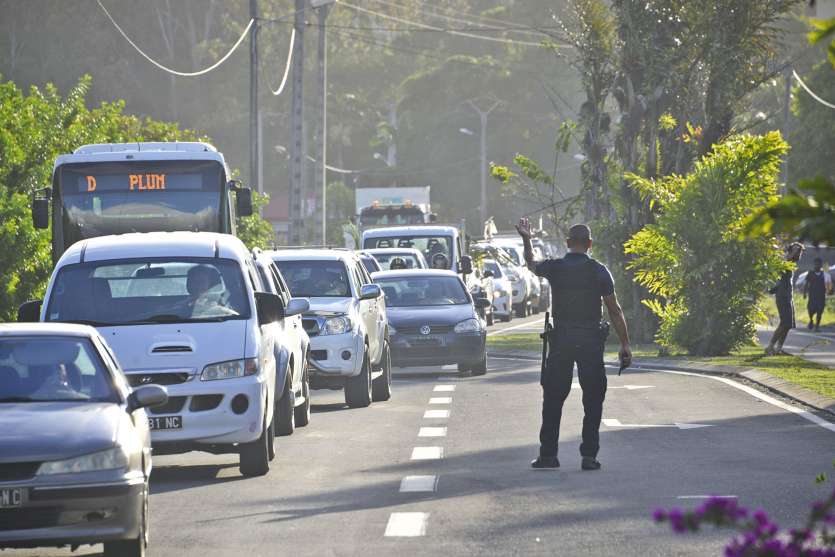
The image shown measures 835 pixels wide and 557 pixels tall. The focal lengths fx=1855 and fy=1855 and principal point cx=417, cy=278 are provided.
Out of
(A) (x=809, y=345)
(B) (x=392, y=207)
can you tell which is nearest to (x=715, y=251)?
(A) (x=809, y=345)

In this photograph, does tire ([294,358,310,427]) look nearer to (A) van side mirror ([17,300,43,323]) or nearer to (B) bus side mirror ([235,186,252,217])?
(A) van side mirror ([17,300,43,323])

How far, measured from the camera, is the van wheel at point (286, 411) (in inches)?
635

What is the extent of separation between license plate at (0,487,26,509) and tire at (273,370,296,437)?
23.6 ft

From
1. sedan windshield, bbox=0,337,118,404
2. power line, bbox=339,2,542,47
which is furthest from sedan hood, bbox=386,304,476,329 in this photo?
power line, bbox=339,2,542,47

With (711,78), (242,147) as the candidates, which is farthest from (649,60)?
(242,147)

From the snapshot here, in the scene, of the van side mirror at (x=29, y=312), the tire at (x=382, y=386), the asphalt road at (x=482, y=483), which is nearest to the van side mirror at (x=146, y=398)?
the asphalt road at (x=482, y=483)

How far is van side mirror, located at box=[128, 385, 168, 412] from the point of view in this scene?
382 inches

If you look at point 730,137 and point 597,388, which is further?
point 730,137

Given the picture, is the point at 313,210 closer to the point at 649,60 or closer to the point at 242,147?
the point at 649,60

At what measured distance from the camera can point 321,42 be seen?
165 feet

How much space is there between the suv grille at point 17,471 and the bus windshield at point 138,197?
1616 cm

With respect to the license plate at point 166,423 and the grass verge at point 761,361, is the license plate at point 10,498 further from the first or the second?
the grass verge at point 761,361

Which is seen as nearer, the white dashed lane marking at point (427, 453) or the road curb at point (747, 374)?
the white dashed lane marking at point (427, 453)

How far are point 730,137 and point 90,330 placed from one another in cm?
2345
